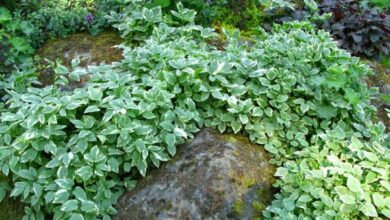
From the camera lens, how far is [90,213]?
3.37 metres

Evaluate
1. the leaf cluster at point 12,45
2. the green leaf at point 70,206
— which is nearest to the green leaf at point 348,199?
the green leaf at point 70,206

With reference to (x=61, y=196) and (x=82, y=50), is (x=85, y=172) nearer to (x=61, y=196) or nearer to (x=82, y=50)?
(x=61, y=196)

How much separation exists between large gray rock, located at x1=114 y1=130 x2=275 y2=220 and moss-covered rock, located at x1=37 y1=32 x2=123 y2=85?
5.59 ft

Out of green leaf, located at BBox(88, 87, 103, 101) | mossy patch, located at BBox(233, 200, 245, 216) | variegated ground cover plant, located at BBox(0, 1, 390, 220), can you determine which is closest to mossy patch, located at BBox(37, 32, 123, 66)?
variegated ground cover plant, located at BBox(0, 1, 390, 220)

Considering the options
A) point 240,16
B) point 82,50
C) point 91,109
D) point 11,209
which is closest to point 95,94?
point 91,109

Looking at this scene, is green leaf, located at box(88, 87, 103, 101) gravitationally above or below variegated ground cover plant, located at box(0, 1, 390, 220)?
above

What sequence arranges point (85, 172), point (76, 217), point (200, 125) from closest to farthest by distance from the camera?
point (76, 217), point (85, 172), point (200, 125)

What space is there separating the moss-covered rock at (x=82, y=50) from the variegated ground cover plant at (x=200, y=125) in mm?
712

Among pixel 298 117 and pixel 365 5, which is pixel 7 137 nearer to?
pixel 298 117

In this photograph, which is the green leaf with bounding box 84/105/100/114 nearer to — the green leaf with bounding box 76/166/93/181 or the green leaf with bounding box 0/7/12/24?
the green leaf with bounding box 76/166/93/181

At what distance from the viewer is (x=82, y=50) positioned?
521 centimetres

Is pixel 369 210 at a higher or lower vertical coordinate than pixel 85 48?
higher

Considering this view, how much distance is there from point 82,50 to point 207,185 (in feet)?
8.02

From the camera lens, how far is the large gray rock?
11.0ft
